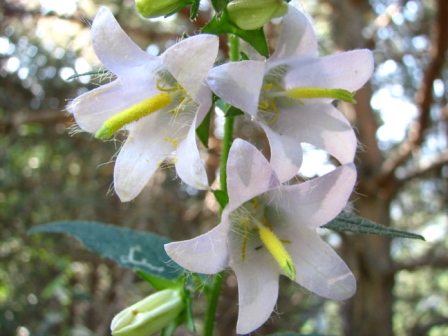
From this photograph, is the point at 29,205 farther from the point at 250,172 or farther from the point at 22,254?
the point at 250,172

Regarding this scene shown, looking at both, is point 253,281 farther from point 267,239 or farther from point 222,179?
point 222,179

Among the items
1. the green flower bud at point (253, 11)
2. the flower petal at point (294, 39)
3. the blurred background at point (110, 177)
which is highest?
the green flower bud at point (253, 11)

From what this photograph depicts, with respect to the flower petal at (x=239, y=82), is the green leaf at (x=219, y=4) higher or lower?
higher

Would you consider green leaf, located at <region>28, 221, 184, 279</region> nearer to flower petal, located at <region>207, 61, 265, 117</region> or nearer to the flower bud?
the flower bud

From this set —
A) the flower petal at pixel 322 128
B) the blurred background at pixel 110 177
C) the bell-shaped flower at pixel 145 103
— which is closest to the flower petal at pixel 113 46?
the bell-shaped flower at pixel 145 103

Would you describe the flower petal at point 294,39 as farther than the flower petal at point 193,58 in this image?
Yes

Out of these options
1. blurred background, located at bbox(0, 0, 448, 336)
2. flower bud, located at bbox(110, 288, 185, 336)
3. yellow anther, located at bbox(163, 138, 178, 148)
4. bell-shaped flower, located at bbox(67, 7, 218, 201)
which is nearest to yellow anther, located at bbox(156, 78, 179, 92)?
bell-shaped flower, located at bbox(67, 7, 218, 201)

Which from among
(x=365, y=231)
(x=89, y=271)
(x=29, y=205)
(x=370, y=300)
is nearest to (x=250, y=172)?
(x=365, y=231)

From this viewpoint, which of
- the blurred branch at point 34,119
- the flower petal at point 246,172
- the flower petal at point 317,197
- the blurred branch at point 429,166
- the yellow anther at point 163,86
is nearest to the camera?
the flower petal at point 246,172

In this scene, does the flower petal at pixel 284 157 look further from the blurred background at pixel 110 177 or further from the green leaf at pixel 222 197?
the blurred background at pixel 110 177

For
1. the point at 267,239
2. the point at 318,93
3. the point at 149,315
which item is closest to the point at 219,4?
the point at 318,93
